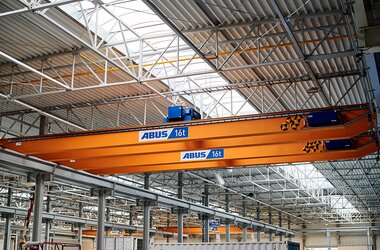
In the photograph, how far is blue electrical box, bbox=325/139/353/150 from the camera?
67.3ft

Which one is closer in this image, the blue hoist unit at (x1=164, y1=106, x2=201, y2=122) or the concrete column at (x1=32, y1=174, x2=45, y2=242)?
the blue hoist unit at (x1=164, y1=106, x2=201, y2=122)

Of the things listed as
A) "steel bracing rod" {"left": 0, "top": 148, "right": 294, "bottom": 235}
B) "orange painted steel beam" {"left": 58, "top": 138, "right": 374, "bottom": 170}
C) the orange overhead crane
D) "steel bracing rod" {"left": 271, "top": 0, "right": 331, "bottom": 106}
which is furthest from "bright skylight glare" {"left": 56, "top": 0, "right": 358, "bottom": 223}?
"steel bracing rod" {"left": 0, "top": 148, "right": 294, "bottom": 235}

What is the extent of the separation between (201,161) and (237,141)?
332cm

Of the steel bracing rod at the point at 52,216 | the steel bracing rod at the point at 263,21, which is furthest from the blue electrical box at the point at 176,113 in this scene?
the steel bracing rod at the point at 52,216

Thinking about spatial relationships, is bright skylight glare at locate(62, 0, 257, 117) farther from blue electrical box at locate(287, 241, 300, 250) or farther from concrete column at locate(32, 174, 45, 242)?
blue electrical box at locate(287, 241, 300, 250)

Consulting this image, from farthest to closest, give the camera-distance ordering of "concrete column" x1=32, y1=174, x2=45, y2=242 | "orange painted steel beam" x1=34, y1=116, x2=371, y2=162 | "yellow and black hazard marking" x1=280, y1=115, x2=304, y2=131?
"concrete column" x1=32, y1=174, x2=45, y2=242 → "yellow and black hazard marking" x1=280, y1=115, x2=304, y2=131 → "orange painted steel beam" x1=34, y1=116, x2=371, y2=162

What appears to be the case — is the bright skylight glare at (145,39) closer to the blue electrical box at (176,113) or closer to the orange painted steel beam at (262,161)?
the blue electrical box at (176,113)

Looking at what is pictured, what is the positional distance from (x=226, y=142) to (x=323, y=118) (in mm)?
4340

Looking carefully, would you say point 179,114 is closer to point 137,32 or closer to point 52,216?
point 137,32

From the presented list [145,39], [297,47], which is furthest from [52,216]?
[297,47]

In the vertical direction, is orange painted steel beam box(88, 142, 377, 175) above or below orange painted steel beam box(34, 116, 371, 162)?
below

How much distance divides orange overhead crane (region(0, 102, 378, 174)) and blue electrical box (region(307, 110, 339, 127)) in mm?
149

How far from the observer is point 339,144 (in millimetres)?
20734

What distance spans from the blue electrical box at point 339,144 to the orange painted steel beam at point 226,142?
2.53m
